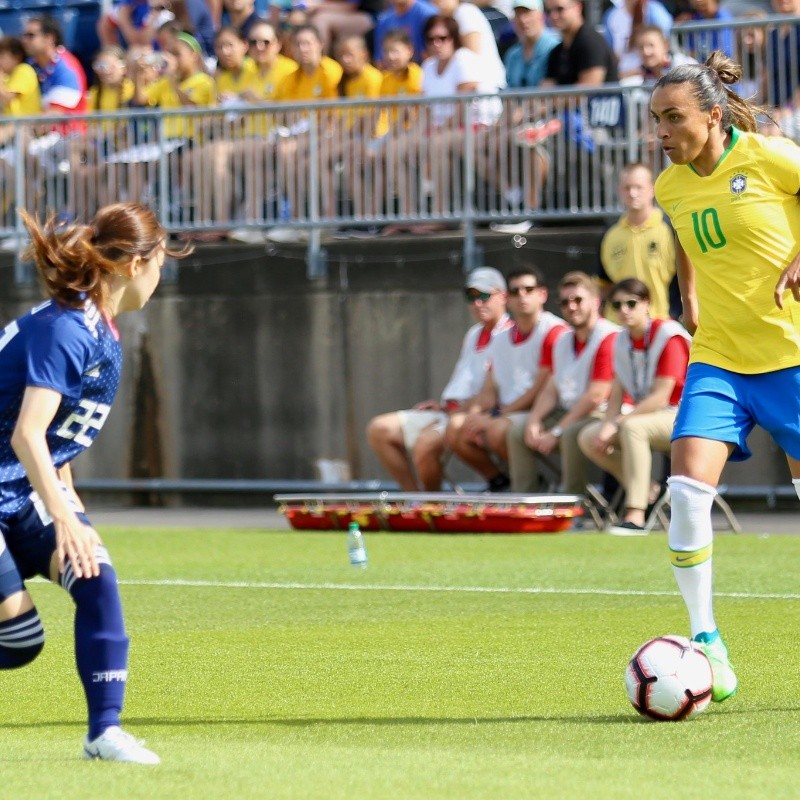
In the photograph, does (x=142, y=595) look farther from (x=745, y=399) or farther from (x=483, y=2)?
(x=483, y=2)

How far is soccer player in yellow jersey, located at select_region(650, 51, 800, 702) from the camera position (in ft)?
21.5

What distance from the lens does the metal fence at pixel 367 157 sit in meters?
16.5

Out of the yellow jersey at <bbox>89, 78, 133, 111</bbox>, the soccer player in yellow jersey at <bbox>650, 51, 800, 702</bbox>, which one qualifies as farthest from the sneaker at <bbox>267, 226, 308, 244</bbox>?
Result: the soccer player in yellow jersey at <bbox>650, 51, 800, 702</bbox>

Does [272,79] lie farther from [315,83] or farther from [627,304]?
[627,304]

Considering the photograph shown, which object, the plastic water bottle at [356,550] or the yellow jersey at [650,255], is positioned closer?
the plastic water bottle at [356,550]

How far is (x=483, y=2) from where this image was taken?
1927 centimetres

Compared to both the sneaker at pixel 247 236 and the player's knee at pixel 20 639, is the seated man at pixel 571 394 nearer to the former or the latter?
the sneaker at pixel 247 236

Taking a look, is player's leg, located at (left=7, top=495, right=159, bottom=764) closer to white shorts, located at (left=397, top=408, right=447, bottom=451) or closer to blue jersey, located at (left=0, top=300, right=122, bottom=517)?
blue jersey, located at (left=0, top=300, right=122, bottom=517)

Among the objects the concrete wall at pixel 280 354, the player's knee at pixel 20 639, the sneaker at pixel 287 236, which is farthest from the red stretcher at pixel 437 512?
the player's knee at pixel 20 639

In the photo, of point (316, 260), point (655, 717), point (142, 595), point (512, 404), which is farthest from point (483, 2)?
point (655, 717)

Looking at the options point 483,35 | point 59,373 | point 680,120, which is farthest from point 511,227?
point 59,373

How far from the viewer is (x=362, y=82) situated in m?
17.8

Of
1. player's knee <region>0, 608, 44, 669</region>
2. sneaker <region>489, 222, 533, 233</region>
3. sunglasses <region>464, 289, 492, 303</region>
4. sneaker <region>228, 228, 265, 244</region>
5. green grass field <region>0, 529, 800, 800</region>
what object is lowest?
green grass field <region>0, 529, 800, 800</region>

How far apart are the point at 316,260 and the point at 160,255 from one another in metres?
12.6
